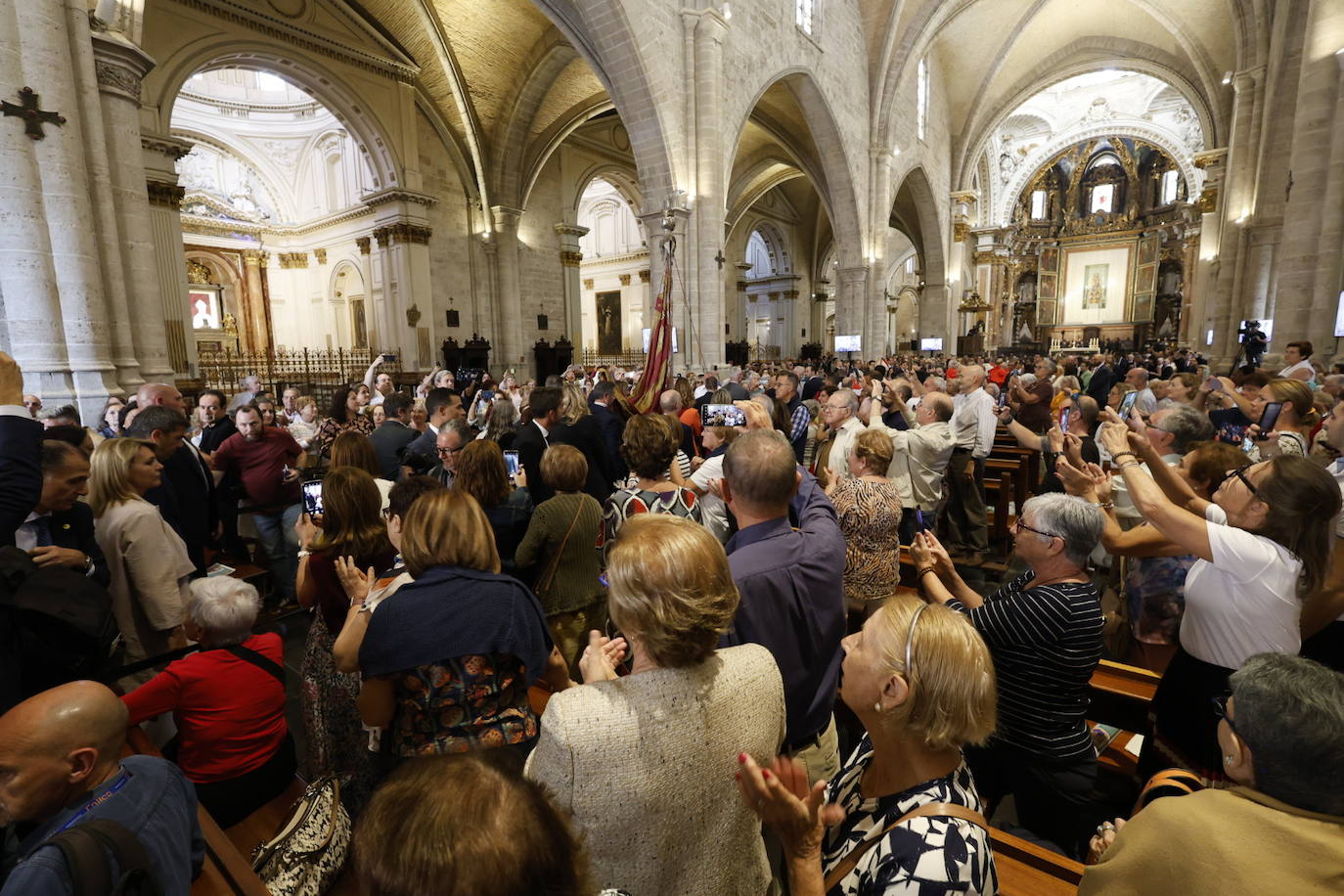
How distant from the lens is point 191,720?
1979 mm

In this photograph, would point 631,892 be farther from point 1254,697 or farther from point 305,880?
point 1254,697

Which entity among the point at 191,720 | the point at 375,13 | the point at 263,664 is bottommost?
the point at 191,720

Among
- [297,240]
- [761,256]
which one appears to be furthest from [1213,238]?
[297,240]

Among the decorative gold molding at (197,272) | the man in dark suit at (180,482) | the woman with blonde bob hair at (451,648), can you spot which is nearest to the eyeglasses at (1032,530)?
the woman with blonde bob hair at (451,648)

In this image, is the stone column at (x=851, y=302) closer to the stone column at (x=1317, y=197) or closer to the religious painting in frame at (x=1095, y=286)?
the stone column at (x=1317, y=197)

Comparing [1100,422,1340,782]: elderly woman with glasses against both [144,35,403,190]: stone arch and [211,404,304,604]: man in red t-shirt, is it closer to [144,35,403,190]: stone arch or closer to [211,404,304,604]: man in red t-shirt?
[211,404,304,604]: man in red t-shirt

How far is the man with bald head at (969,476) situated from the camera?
17.7 feet

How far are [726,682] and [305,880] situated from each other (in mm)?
1276

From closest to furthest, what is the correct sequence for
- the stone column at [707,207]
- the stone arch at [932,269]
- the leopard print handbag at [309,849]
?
1. the leopard print handbag at [309,849]
2. the stone column at [707,207]
3. the stone arch at [932,269]

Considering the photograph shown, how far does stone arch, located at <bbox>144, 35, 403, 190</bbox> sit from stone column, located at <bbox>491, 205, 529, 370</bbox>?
298 centimetres

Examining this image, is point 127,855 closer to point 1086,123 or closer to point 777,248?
point 777,248

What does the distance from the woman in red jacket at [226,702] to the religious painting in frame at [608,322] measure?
23379 mm

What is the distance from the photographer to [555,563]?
2898 millimetres

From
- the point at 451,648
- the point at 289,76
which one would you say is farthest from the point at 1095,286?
the point at 451,648
